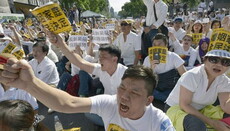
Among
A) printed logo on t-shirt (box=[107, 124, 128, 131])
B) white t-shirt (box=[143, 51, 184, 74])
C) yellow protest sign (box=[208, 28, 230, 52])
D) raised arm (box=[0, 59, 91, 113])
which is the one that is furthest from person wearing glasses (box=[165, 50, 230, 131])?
white t-shirt (box=[143, 51, 184, 74])

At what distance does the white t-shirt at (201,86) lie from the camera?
2.41 meters

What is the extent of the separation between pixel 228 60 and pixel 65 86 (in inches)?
113

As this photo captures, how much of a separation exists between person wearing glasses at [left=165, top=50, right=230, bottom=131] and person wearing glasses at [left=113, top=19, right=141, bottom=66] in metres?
2.89

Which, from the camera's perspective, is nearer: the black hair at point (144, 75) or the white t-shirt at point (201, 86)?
the black hair at point (144, 75)

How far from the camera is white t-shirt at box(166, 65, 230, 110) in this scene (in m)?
2.41

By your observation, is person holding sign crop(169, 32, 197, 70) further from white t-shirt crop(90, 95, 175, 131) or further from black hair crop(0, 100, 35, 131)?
black hair crop(0, 100, 35, 131)

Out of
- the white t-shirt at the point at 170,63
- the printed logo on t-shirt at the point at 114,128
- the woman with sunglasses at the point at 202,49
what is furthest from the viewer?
the woman with sunglasses at the point at 202,49

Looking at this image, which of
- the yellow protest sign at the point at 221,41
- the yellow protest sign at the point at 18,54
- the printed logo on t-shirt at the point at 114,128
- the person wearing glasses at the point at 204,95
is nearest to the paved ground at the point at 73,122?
the yellow protest sign at the point at 18,54

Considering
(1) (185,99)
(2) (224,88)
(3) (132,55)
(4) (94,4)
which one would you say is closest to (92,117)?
(1) (185,99)

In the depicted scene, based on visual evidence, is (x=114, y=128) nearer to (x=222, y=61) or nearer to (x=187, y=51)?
(x=222, y=61)

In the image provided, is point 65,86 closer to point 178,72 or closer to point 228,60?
point 178,72

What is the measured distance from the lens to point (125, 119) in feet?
5.80

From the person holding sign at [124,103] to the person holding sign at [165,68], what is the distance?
1889 millimetres

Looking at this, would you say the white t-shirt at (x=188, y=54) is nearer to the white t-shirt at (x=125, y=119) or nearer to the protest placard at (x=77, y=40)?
the protest placard at (x=77, y=40)
